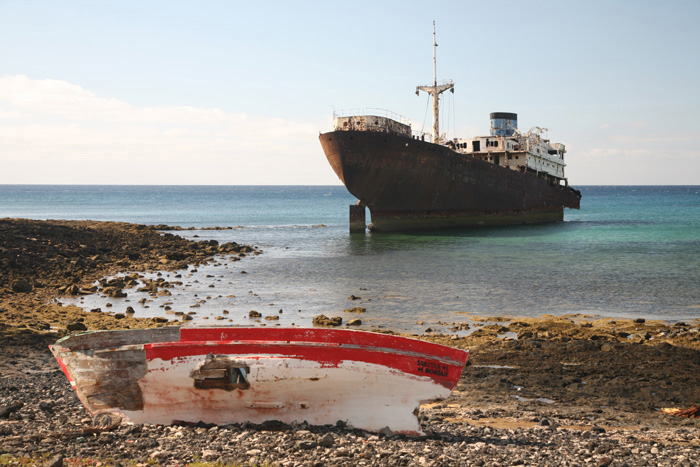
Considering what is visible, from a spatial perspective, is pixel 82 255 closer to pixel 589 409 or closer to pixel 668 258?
pixel 589 409

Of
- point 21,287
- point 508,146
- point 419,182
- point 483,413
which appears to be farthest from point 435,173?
point 483,413

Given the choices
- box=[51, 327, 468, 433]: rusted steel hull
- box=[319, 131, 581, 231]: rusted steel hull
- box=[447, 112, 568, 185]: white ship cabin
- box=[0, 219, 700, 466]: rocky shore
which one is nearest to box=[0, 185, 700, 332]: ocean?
box=[0, 219, 700, 466]: rocky shore

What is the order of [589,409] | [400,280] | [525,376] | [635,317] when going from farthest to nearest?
[400,280] → [635,317] → [525,376] → [589,409]

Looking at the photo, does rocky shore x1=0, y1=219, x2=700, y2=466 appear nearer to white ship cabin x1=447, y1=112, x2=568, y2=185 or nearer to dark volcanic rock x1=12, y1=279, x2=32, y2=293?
dark volcanic rock x1=12, y1=279, x2=32, y2=293

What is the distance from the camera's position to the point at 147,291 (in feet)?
61.1

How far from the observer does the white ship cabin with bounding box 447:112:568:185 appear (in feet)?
158

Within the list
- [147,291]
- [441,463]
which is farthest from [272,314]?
[441,463]

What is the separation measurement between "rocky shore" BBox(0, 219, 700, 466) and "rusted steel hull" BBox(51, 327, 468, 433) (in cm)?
24

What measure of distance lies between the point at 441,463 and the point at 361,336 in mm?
1972

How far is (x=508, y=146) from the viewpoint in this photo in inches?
1881

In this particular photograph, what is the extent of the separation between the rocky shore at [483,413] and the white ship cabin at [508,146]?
34.2 meters

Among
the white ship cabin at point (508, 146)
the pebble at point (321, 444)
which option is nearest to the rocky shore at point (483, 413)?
the pebble at point (321, 444)

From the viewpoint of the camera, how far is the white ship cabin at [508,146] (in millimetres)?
48013

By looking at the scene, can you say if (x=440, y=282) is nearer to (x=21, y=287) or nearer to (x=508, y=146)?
(x=21, y=287)
